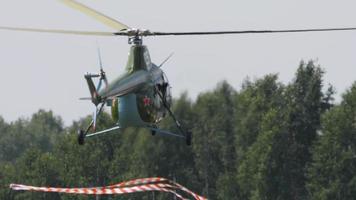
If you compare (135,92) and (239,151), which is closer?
(135,92)

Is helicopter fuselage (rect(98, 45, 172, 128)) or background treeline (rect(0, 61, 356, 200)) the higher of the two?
background treeline (rect(0, 61, 356, 200))

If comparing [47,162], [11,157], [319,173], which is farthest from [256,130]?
[11,157]

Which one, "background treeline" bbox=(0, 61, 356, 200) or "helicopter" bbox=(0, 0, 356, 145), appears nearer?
"helicopter" bbox=(0, 0, 356, 145)

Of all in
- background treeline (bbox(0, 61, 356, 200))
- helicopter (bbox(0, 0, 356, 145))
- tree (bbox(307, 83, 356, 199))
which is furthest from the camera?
background treeline (bbox(0, 61, 356, 200))

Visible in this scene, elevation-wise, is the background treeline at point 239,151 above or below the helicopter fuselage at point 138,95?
above

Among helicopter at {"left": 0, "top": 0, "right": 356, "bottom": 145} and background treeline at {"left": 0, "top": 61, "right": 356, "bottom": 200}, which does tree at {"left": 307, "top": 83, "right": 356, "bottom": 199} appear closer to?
background treeline at {"left": 0, "top": 61, "right": 356, "bottom": 200}

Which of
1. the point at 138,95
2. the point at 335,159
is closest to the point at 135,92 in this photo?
the point at 138,95

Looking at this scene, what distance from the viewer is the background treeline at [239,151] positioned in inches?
3814

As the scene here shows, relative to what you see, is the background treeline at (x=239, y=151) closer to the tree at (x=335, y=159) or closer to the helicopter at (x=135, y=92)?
the tree at (x=335, y=159)

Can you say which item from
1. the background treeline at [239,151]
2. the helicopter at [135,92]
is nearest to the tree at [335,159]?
the background treeline at [239,151]

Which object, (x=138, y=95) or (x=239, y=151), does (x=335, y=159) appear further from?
(x=138, y=95)

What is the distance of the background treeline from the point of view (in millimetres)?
96875

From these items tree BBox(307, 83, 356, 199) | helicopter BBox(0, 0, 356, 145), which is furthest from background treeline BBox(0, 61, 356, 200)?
helicopter BBox(0, 0, 356, 145)

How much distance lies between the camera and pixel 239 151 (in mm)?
105250
